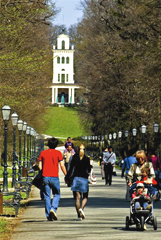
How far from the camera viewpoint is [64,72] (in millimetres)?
170625

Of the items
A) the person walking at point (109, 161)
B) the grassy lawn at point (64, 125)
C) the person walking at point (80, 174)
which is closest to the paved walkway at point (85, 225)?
the person walking at point (80, 174)

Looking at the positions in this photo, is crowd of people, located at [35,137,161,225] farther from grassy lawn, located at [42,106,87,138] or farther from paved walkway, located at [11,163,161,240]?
grassy lawn, located at [42,106,87,138]

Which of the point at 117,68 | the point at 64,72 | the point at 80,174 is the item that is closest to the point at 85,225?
the point at 80,174

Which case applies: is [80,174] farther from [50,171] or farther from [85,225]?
[85,225]

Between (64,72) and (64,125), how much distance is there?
135ft

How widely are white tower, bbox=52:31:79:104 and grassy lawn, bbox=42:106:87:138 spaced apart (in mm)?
19239

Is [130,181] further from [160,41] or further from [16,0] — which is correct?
[160,41]

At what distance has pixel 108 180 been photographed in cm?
2930

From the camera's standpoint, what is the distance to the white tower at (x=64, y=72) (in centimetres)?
16862

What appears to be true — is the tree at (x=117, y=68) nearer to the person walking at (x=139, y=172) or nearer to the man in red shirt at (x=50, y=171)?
the man in red shirt at (x=50, y=171)

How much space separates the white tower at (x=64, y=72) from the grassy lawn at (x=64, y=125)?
757 inches

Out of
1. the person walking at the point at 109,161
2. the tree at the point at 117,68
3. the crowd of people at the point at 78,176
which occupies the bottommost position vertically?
the crowd of people at the point at 78,176

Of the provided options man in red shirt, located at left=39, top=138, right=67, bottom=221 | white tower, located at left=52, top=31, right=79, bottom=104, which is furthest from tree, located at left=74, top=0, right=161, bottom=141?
white tower, located at left=52, top=31, right=79, bottom=104

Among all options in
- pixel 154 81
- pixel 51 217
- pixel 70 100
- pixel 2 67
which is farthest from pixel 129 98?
pixel 70 100
